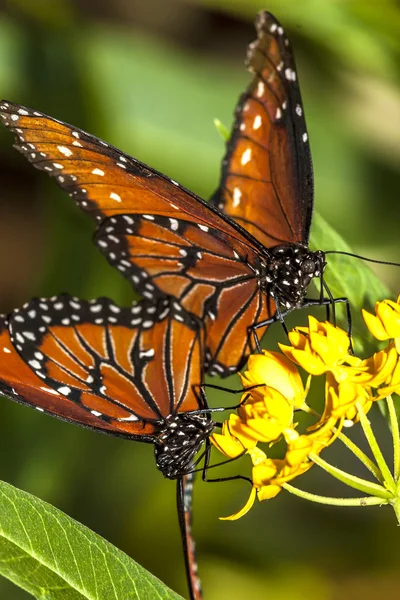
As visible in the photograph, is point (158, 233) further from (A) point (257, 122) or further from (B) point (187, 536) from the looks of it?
(B) point (187, 536)

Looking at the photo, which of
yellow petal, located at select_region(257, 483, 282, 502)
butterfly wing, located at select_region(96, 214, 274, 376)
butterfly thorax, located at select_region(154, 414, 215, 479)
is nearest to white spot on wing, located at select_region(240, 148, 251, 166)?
butterfly wing, located at select_region(96, 214, 274, 376)

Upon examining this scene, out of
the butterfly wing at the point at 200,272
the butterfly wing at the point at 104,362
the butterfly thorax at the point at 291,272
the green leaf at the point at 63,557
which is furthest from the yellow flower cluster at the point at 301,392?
the butterfly wing at the point at 200,272

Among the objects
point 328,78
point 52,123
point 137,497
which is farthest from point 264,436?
point 328,78

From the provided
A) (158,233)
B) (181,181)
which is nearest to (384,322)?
(158,233)

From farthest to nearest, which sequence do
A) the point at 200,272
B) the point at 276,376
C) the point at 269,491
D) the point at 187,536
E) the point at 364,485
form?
the point at 200,272 → the point at 187,536 → the point at 276,376 → the point at 269,491 → the point at 364,485

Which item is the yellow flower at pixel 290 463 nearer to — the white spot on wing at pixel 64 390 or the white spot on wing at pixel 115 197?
the white spot on wing at pixel 64 390

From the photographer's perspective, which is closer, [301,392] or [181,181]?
[301,392]
